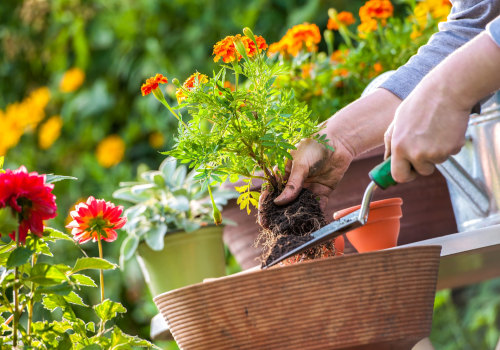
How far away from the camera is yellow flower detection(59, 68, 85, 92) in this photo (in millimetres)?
3404

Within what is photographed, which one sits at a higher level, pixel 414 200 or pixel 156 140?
pixel 156 140

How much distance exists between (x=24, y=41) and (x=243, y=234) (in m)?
2.53

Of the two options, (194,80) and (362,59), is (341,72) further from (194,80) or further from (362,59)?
(194,80)

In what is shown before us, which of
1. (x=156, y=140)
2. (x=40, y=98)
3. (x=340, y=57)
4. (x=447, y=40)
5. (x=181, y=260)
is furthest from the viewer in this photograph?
(x=40, y=98)

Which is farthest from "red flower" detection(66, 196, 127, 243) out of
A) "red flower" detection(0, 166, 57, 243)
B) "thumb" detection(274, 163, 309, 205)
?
"thumb" detection(274, 163, 309, 205)

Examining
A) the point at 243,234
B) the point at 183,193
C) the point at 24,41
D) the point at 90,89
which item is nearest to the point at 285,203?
the point at 243,234

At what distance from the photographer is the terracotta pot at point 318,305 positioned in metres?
0.73

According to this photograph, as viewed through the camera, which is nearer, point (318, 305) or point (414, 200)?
point (318, 305)

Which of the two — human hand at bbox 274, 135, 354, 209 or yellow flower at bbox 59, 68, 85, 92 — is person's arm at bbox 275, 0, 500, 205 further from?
yellow flower at bbox 59, 68, 85, 92

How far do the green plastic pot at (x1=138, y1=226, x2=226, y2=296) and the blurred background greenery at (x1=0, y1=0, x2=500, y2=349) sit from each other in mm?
1039

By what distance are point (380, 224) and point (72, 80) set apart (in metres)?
2.64

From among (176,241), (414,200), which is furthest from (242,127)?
(176,241)

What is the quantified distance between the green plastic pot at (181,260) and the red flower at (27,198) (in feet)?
2.65

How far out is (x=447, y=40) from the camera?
3.85ft
